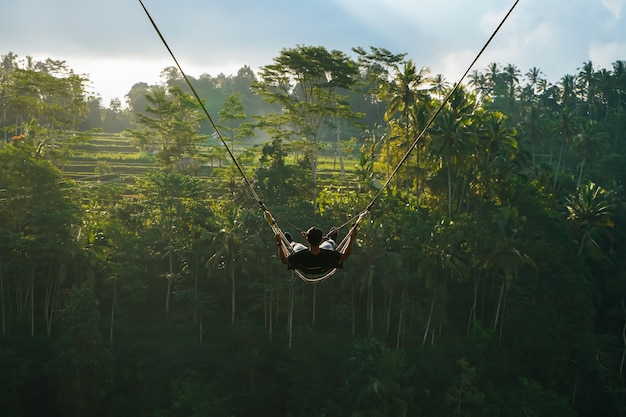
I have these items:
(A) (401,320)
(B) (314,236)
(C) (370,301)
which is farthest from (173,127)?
(B) (314,236)

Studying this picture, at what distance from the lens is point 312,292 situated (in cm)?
3288

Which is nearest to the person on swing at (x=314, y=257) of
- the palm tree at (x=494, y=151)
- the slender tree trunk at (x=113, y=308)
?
the slender tree trunk at (x=113, y=308)

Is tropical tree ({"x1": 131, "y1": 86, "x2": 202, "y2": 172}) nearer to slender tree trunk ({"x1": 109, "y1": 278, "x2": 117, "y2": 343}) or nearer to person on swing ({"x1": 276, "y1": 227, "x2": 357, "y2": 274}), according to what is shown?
slender tree trunk ({"x1": 109, "y1": 278, "x2": 117, "y2": 343})

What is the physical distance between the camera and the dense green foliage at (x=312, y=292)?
88.7 ft

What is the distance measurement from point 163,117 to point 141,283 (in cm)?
1671

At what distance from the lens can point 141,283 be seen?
29.5 meters

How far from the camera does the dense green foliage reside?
27.0 metres

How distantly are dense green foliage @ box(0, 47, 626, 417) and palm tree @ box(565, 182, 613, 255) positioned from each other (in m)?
0.15

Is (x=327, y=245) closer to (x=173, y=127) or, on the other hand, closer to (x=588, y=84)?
(x=173, y=127)

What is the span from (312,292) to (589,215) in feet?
65.8

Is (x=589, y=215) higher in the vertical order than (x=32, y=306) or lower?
higher

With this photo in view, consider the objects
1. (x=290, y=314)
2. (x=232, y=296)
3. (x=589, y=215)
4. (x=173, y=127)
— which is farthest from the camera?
(x=173, y=127)

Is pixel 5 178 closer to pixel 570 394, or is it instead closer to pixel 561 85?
pixel 570 394

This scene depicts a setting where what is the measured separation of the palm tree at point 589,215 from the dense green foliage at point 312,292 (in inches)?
5.8
